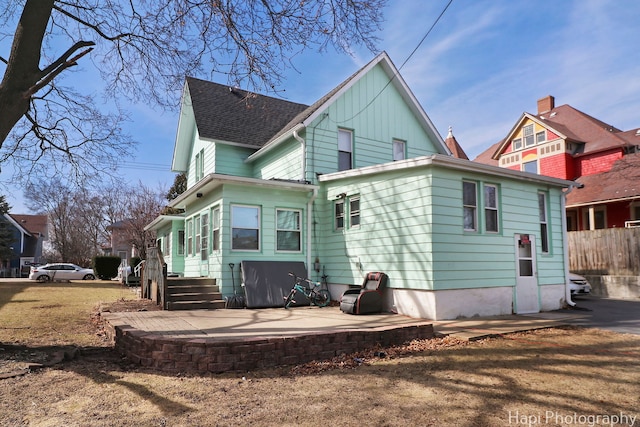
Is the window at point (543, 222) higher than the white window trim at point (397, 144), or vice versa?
the white window trim at point (397, 144)

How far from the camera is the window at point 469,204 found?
32.2 feet

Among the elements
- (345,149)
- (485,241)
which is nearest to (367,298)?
(485,241)

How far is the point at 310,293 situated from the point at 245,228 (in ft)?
8.55

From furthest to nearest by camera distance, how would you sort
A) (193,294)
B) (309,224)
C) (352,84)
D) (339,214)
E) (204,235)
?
(352,84) < (204,235) < (309,224) < (339,214) < (193,294)

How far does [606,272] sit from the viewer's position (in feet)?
55.9

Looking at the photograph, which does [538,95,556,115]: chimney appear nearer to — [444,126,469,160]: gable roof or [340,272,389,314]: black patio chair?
[444,126,469,160]: gable roof

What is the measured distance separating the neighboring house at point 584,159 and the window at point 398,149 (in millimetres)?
10864

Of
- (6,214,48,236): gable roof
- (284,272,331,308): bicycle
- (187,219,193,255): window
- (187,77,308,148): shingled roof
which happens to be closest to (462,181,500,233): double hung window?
(284,272,331,308): bicycle

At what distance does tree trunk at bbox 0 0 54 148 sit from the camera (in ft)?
20.8

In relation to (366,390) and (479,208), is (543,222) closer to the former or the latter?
(479,208)

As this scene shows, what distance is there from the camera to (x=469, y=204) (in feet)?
32.5

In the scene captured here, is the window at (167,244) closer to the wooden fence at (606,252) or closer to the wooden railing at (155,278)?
the wooden railing at (155,278)

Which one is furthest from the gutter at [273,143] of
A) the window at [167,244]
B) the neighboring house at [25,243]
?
the neighboring house at [25,243]

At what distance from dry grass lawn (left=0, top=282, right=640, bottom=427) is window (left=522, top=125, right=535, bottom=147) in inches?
846
